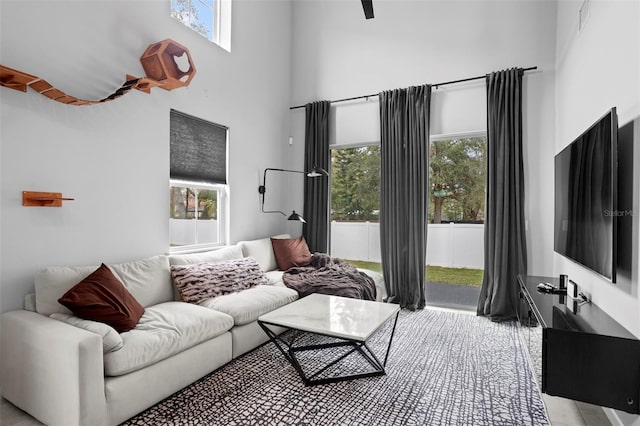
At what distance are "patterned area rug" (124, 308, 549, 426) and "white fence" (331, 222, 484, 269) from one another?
50.8 inches

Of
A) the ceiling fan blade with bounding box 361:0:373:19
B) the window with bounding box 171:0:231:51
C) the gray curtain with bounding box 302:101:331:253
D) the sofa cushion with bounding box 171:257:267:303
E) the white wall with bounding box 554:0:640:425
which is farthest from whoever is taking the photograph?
the gray curtain with bounding box 302:101:331:253

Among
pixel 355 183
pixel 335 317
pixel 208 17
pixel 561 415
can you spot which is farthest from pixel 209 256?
pixel 561 415

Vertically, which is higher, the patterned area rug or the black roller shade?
the black roller shade

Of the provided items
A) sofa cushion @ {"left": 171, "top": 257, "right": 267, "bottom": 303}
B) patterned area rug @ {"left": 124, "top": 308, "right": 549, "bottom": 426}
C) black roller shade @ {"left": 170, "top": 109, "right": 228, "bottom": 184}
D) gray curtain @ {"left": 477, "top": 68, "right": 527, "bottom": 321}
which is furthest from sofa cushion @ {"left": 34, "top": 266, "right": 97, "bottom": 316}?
gray curtain @ {"left": 477, "top": 68, "right": 527, "bottom": 321}

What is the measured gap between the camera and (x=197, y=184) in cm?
386

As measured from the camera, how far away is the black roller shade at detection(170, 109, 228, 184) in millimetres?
3590

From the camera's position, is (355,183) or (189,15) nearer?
(189,15)

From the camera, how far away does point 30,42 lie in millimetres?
2488

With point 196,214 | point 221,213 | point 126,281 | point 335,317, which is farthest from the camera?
point 221,213

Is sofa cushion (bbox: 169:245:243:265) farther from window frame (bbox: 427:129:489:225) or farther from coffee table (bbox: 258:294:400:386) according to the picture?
window frame (bbox: 427:129:489:225)

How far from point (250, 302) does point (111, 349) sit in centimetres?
116

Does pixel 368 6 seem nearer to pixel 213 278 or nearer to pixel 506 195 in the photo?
pixel 213 278

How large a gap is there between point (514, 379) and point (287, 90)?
437 centimetres

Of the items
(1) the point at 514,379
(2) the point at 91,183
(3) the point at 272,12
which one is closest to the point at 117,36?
(2) the point at 91,183
